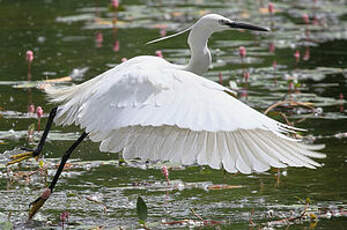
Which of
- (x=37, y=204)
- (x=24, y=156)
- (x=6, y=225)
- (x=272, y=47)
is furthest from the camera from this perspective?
(x=272, y=47)

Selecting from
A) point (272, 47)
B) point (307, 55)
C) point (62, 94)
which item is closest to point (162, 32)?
point (272, 47)

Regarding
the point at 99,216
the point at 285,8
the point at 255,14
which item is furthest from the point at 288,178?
the point at 285,8

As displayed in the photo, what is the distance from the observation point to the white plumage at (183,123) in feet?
14.5

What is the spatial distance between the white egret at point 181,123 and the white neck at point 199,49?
1.17ft

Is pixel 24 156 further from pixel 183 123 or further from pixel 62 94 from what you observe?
pixel 183 123

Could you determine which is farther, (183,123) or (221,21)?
(221,21)

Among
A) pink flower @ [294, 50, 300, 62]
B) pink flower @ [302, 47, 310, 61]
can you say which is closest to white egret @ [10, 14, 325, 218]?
pink flower @ [294, 50, 300, 62]

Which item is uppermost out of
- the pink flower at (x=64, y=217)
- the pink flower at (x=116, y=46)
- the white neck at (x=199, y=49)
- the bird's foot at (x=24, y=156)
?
the white neck at (x=199, y=49)

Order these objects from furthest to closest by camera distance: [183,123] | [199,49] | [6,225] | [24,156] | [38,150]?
[24,156] < [38,150] < [199,49] < [6,225] < [183,123]

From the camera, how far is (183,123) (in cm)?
437

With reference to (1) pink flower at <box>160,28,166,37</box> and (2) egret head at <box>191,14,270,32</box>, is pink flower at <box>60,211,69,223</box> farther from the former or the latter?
(1) pink flower at <box>160,28,166,37</box>

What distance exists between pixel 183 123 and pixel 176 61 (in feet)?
17.6

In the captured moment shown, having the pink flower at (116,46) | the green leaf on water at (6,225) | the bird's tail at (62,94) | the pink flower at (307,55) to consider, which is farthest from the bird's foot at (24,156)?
the pink flower at (307,55)

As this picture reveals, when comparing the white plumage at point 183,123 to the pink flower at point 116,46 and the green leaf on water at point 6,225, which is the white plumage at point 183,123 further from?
the pink flower at point 116,46
